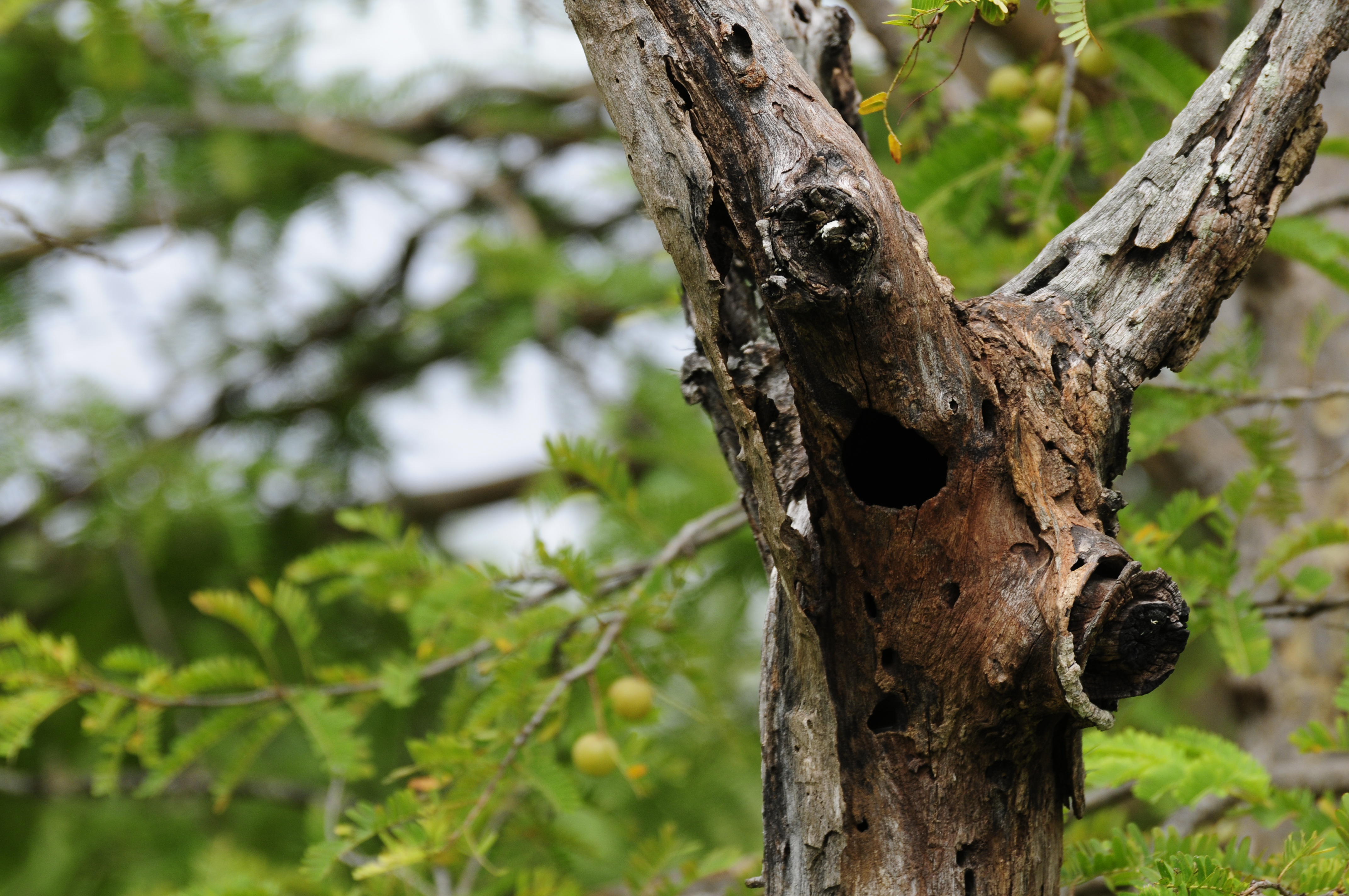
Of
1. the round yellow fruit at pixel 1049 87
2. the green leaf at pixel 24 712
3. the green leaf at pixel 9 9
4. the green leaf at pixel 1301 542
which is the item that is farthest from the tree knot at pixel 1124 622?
the green leaf at pixel 9 9

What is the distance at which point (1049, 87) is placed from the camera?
1.42 meters

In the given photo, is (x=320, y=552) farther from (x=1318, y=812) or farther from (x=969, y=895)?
(x=1318, y=812)

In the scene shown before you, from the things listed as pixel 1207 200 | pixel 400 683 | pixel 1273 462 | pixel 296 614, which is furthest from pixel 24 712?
pixel 1273 462

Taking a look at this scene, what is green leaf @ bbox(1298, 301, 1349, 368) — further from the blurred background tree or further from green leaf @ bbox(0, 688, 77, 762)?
green leaf @ bbox(0, 688, 77, 762)

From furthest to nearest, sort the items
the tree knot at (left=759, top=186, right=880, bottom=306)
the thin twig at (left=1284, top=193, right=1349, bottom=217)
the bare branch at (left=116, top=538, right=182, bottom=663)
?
1. the bare branch at (left=116, top=538, right=182, bottom=663)
2. the thin twig at (left=1284, top=193, right=1349, bottom=217)
3. the tree knot at (left=759, top=186, right=880, bottom=306)

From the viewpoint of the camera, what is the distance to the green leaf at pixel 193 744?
1.26 metres

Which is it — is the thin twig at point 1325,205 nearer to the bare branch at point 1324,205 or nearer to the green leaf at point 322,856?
the bare branch at point 1324,205

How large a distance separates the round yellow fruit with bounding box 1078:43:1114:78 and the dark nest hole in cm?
86

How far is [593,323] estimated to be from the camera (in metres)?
2.55

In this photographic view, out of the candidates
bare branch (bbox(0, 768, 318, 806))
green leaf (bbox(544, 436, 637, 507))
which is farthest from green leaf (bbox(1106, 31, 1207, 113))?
bare branch (bbox(0, 768, 318, 806))

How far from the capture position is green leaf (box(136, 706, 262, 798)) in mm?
1261

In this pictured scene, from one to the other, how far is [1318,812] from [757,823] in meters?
1.71

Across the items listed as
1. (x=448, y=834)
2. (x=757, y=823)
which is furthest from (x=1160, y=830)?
(x=757, y=823)

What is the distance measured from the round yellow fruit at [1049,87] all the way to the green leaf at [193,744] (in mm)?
1437
